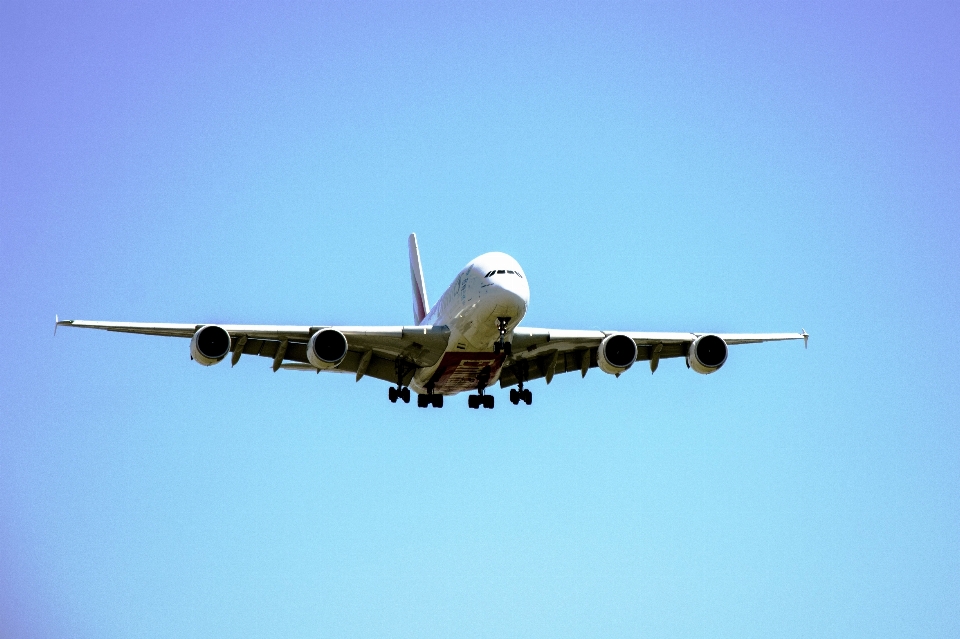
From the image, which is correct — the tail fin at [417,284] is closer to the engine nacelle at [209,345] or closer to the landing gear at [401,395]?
the landing gear at [401,395]

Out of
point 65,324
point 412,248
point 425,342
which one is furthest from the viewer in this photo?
point 412,248

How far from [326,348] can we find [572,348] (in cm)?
939

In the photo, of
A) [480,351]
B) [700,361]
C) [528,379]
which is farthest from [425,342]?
[700,361]

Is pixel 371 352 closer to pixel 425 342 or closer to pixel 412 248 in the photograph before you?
pixel 425 342

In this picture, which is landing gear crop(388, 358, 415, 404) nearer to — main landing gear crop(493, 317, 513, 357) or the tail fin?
main landing gear crop(493, 317, 513, 357)

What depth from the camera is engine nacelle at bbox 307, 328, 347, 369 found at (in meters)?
46.5

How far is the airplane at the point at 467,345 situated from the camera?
4506 cm

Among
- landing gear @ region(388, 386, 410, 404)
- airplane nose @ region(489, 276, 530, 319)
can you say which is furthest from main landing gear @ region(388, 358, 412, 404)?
airplane nose @ region(489, 276, 530, 319)

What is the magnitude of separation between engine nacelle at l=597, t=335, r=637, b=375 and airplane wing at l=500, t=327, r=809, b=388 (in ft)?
1.67

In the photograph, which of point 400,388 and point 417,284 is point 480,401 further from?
point 417,284

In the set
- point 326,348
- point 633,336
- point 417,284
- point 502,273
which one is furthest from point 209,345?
point 417,284

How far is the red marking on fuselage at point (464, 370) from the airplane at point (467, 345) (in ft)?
0.12

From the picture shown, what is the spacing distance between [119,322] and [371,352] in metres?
9.22

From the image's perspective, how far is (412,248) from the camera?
69.4 meters
